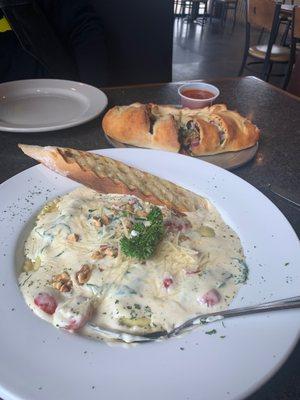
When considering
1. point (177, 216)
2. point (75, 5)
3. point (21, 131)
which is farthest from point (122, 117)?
point (75, 5)

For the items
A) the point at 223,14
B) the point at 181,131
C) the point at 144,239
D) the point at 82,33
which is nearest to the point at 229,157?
the point at 181,131

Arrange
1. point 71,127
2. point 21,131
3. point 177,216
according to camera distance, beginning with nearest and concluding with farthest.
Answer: point 177,216, point 21,131, point 71,127

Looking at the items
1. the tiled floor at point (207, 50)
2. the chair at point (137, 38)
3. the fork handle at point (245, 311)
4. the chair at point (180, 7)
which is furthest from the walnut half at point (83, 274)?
the chair at point (180, 7)

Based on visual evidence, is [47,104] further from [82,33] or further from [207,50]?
[207,50]

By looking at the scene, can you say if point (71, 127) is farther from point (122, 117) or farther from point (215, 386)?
point (215, 386)

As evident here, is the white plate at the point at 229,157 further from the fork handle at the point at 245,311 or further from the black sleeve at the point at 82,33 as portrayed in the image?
the black sleeve at the point at 82,33
